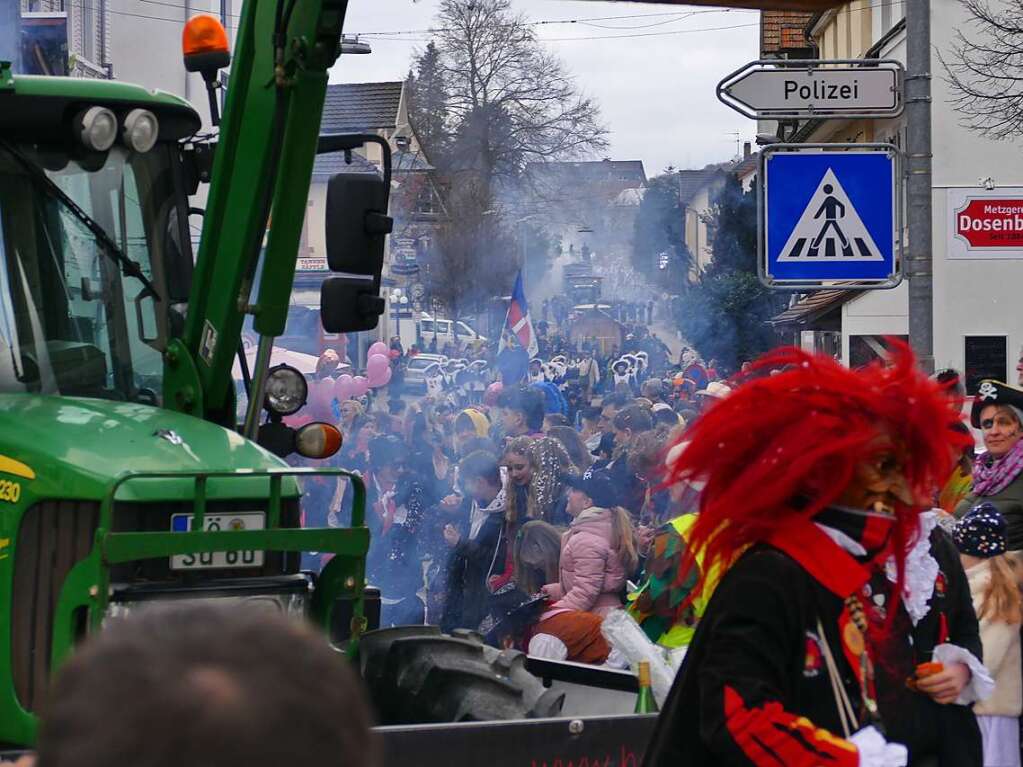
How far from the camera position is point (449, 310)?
34062mm

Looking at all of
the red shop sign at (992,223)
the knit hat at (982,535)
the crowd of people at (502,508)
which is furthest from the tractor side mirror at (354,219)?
the red shop sign at (992,223)

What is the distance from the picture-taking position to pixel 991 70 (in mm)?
22594

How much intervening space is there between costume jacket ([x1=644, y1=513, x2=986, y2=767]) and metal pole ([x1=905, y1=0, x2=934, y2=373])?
4936mm

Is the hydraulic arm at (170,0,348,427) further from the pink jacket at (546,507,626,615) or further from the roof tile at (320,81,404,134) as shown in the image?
the roof tile at (320,81,404,134)

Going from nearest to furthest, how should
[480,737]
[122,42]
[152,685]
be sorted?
1. [152,685]
2. [480,737]
3. [122,42]

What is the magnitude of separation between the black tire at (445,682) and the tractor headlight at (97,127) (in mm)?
1986

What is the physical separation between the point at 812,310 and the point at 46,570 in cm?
2873

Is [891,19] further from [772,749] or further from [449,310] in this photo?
[772,749]

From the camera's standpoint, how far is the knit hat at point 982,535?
539 cm

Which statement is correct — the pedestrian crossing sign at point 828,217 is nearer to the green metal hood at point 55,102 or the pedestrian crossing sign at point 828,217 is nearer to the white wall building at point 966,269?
the green metal hood at point 55,102

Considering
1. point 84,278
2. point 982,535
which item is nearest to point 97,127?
point 84,278

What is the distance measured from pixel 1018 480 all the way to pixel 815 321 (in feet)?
97.0

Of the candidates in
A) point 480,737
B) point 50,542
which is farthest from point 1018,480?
point 50,542

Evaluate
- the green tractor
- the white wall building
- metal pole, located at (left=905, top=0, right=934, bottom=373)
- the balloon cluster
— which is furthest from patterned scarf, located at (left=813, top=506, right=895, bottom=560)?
the white wall building
